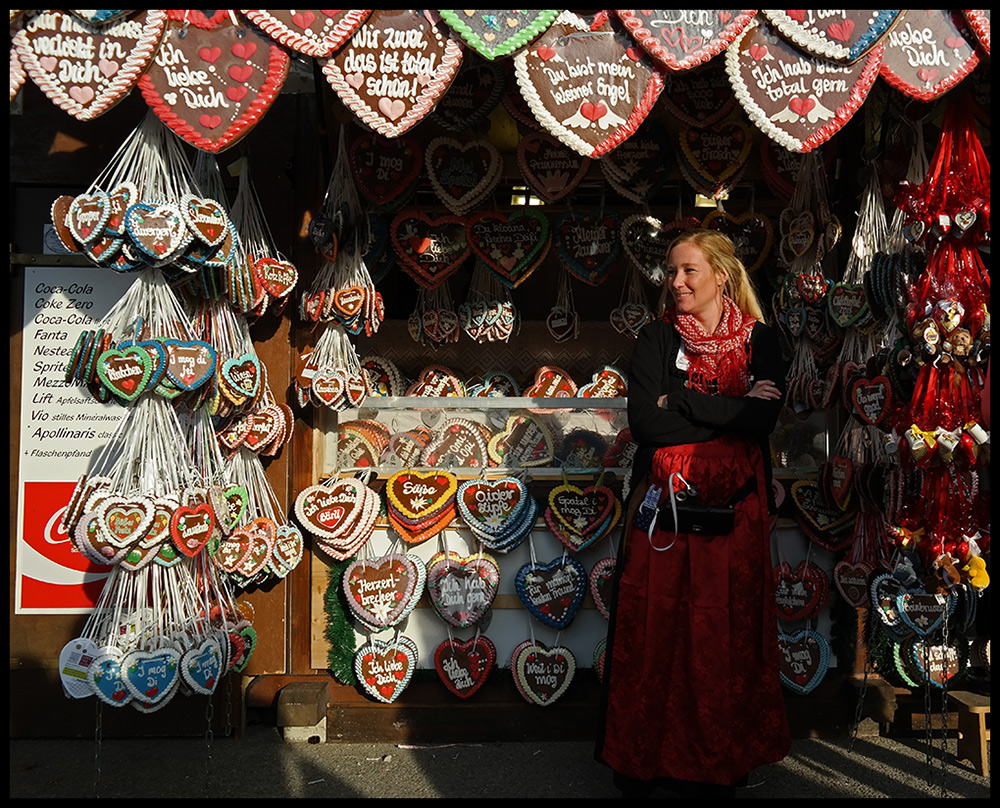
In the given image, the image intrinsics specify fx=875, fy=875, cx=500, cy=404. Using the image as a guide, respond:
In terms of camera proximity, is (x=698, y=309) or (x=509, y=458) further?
(x=509, y=458)

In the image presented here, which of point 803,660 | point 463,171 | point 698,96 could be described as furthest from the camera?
point 463,171

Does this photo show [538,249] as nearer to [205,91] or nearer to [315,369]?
[315,369]

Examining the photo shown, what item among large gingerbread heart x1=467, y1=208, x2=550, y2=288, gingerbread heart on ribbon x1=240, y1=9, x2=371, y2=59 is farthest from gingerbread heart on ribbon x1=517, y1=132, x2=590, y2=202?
gingerbread heart on ribbon x1=240, y1=9, x2=371, y2=59

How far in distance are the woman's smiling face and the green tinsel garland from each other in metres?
1.62

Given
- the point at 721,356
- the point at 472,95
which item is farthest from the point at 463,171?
the point at 721,356

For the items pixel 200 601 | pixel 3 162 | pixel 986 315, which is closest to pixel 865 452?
pixel 986 315

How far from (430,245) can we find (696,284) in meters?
1.36

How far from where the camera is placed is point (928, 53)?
94.1 inches

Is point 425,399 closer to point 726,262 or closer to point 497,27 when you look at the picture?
point 726,262

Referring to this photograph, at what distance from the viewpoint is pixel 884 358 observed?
2.99 metres

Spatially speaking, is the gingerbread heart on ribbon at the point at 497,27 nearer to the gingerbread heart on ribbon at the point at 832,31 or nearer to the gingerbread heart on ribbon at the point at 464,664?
the gingerbread heart on ribbon at the point at 832,31

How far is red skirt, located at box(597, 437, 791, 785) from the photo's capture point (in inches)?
98.9

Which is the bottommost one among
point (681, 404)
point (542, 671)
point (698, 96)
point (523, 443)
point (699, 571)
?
point (542, 671)
